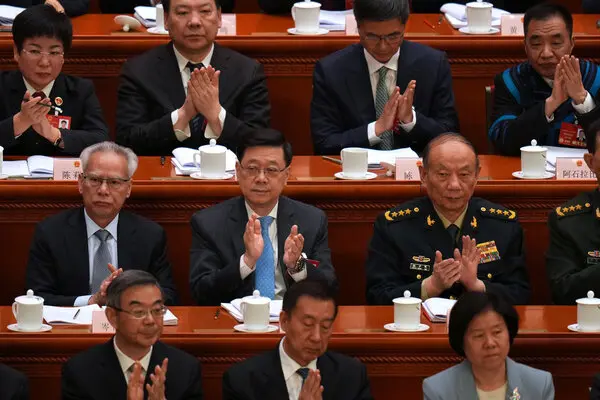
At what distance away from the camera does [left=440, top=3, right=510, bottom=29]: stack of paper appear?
4.21 metres

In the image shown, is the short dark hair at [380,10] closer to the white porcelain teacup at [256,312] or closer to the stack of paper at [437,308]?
the stack of paper at [437,308]

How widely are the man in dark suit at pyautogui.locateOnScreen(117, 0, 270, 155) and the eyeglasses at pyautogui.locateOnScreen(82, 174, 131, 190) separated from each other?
15.7 inches

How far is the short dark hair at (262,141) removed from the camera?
3.40 m

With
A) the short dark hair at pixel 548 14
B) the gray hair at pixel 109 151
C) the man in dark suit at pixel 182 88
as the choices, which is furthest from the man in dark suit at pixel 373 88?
the gray hair at pixel 109 151

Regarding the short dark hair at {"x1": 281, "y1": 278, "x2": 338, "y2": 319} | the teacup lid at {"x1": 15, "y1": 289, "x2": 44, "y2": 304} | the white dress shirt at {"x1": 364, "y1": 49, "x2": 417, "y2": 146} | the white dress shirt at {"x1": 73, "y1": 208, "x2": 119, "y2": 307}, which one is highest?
the white dress shirt at {"x1": 364, "y1": 49, "x2": 417, "y2": 146}

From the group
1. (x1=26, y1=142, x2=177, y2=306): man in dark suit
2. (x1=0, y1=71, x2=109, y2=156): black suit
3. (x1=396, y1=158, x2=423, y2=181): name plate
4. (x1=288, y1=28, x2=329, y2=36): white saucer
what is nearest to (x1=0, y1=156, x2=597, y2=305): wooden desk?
(x1=396, y1=158, x2=423, y2=181): name plate

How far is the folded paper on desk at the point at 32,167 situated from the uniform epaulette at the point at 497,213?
37.2 inches

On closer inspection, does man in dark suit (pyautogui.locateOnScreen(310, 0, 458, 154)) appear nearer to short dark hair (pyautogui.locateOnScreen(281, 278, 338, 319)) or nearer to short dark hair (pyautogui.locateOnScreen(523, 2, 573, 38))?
short dark hair (pyautogui.locateOnScreen(523, 2, 573, 38))

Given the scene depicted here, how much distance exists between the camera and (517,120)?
12.4ft

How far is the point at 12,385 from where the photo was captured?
9.73ft

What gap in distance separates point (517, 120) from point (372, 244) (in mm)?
583

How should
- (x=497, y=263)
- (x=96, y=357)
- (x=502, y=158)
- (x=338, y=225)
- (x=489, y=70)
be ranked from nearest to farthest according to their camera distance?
(x=96, y=357), (x=497, y=263), (x=338, y=225), (x=502, y=158), (x=489, y=70)

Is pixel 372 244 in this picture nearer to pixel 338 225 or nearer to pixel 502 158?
pixel 338 225

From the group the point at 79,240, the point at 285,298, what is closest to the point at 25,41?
the point at 79,240
